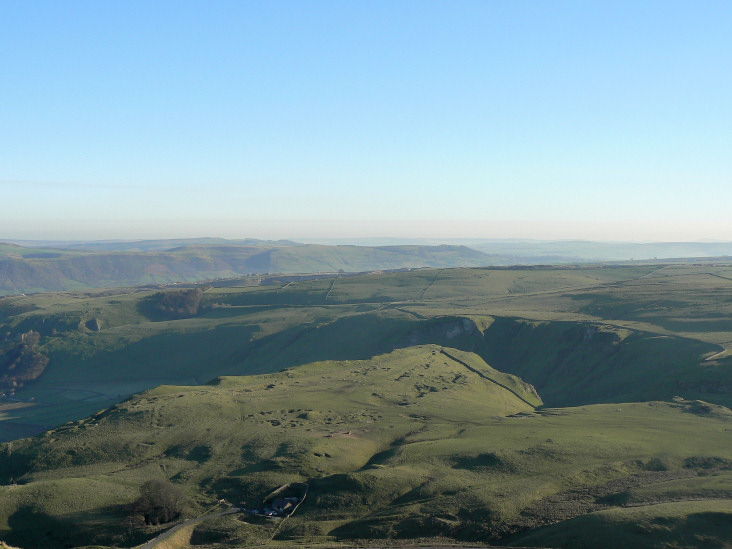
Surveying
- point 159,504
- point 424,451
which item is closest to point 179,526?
point 159,504

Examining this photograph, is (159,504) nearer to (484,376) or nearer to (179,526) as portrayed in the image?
(179,526)

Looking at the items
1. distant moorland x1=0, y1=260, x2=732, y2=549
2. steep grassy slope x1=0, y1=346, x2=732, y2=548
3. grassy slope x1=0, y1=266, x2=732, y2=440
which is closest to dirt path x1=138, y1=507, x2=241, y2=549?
distant moorland x1=0, y1=260, x2=732, y2=549

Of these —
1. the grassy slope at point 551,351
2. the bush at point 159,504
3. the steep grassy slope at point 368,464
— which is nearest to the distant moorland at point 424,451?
the steep grassy slope at point 368,464

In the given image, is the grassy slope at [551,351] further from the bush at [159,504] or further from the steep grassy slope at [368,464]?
the bush at [159,504]

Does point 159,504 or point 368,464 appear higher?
point 159,504

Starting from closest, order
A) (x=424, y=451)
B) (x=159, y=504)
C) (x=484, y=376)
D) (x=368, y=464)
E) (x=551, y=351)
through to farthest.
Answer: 1. (x=159, y=504)
2. (x=368, y=464)
3. (x=424, y=451)
4. (x=484, y=376)
5. (x=551, y=351)

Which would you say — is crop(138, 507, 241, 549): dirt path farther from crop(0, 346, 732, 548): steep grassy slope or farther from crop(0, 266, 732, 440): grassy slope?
crop(0, 266, 732, 440): grassy slope

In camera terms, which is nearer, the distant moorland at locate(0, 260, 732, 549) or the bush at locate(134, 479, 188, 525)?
the distant moorland at locate(0, 260, 732, 549)

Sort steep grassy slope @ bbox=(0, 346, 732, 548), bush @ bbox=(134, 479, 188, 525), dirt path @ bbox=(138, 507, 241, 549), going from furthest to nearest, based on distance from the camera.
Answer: bush @ bbox=(134, 479, 188, 525) < steep grassy slope @ bbox=(0, 346, 732, 548) < dirt path @ bbox=(138, 507, 241, 549)
